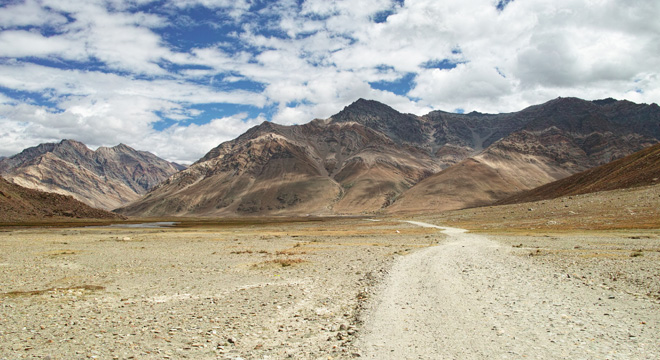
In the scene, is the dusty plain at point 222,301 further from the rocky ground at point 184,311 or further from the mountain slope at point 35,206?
the mountain slope at point 35,206

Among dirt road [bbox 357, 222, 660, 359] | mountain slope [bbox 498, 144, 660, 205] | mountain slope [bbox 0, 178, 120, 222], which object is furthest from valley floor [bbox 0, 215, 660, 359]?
mountain slope [bbox 0, 178, 120, 222]

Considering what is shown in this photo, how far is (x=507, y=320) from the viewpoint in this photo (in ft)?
38.9

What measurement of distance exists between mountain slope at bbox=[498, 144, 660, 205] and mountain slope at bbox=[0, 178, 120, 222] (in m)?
176

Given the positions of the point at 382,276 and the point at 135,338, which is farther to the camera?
the point at 382,276

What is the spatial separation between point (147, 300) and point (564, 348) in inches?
586

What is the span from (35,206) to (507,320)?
181478 mm

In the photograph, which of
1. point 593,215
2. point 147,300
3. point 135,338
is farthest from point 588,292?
Result: point 593,215

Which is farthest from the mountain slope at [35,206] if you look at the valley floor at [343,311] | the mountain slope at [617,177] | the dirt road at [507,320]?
the mountain slope at [617,177]

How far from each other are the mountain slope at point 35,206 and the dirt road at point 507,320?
160 meters

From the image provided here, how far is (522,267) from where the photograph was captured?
74.6 feet

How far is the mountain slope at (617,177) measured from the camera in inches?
3423

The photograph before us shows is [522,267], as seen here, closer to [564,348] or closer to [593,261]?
[593,261]

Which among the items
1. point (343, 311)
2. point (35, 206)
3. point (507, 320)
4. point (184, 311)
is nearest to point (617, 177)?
point (507, 320)

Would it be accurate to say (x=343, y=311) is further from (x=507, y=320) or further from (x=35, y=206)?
(x=35, y=206)
